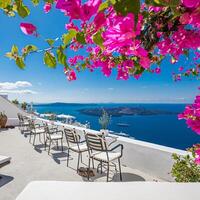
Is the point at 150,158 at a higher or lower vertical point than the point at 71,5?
lower

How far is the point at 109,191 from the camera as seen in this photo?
73.5 inches

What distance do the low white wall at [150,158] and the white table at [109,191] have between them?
6.01ft

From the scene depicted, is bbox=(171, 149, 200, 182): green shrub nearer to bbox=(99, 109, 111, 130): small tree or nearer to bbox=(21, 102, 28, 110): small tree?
bbox=(99, 109, 111, 130): small tree

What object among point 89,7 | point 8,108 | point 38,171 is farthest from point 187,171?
point 8,108

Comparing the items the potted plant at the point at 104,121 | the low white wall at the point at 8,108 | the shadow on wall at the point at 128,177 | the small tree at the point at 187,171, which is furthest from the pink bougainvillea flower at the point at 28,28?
the low white wall at the point at 8,108

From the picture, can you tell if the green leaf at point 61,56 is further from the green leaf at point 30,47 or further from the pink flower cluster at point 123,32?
the green leaf at point 30,47

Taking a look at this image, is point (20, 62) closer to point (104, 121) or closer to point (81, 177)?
point (81, 177)

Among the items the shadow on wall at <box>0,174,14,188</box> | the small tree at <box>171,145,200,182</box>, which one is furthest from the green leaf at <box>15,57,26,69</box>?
the shadow on wall at <box>0,174,14,188</box>

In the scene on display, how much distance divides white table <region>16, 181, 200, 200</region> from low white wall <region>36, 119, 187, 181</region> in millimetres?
1832

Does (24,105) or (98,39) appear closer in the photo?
(98,39)

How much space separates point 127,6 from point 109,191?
5.64ft

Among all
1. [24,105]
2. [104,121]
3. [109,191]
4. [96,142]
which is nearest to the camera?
[109,191]

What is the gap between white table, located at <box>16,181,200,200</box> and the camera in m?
1.76

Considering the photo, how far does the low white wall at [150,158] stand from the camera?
3.77m
